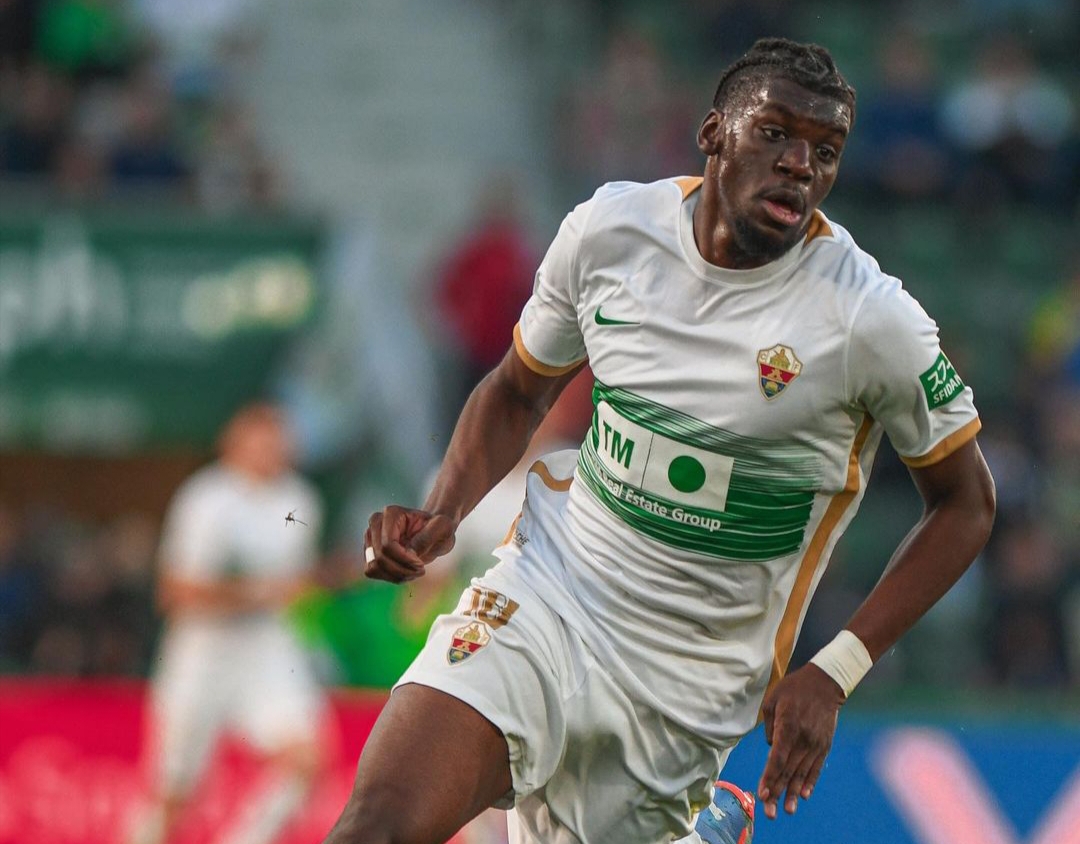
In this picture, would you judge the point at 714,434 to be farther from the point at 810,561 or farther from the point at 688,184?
the point at 688,184

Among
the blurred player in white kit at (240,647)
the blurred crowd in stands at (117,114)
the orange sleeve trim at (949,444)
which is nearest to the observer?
the orange sleeve trim at (949,444)

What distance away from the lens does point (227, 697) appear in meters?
10.6

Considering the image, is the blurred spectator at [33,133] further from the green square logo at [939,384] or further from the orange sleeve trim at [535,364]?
the green square logo at [939,384]

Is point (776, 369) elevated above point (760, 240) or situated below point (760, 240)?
below

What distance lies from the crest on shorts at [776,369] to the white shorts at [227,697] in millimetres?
6347

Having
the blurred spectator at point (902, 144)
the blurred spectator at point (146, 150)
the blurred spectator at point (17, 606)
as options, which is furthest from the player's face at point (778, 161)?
the blurred spectator at point (902, 144)

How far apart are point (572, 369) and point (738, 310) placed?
28.5 inches

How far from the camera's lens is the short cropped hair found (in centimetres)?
450

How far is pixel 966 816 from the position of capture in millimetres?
9336

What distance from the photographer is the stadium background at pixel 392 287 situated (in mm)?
10664

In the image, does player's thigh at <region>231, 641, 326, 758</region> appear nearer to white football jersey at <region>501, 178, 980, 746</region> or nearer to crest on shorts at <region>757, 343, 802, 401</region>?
white football jersey at <region>501, 178, 980, 746</region>

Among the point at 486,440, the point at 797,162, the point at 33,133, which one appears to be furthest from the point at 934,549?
the point at 33,133

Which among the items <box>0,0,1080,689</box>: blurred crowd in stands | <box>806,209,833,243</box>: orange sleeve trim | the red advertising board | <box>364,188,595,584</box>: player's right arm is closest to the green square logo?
<box>806,209,833,243</box>: orange sleeve trim

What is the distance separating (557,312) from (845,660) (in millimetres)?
1189
